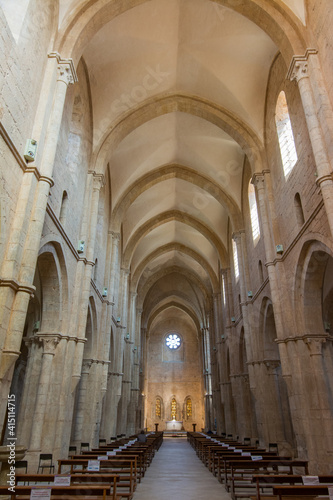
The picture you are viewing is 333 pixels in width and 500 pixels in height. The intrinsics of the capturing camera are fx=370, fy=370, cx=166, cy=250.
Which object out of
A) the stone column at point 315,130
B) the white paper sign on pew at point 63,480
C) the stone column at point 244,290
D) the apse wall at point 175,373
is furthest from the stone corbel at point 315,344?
the apse wall at point 175,373

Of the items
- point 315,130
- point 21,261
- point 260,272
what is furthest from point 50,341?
point 260,272

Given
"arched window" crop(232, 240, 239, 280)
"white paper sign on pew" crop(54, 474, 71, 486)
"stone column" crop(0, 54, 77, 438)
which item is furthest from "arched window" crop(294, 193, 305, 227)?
"arched window" crop(232, 240, 239, 280)

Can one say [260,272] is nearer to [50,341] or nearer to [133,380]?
[50,341]

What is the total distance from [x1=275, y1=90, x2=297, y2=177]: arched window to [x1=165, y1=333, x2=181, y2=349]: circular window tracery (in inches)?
1427

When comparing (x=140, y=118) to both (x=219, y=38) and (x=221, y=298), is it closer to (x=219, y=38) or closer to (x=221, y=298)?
(x=219, y=38)

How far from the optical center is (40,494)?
4.86m

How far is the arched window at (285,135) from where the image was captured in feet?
40.9

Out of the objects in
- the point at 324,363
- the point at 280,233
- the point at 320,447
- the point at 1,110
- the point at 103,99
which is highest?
the point at 103,99

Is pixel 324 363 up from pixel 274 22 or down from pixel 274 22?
down

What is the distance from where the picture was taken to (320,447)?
32.8ft

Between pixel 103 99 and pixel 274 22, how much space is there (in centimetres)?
726

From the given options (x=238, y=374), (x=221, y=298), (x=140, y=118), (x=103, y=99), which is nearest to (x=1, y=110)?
(x=103, y=99)

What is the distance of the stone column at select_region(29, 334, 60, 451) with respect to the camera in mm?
9844

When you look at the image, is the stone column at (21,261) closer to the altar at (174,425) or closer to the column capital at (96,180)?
Result: the column capital at (96,180)
